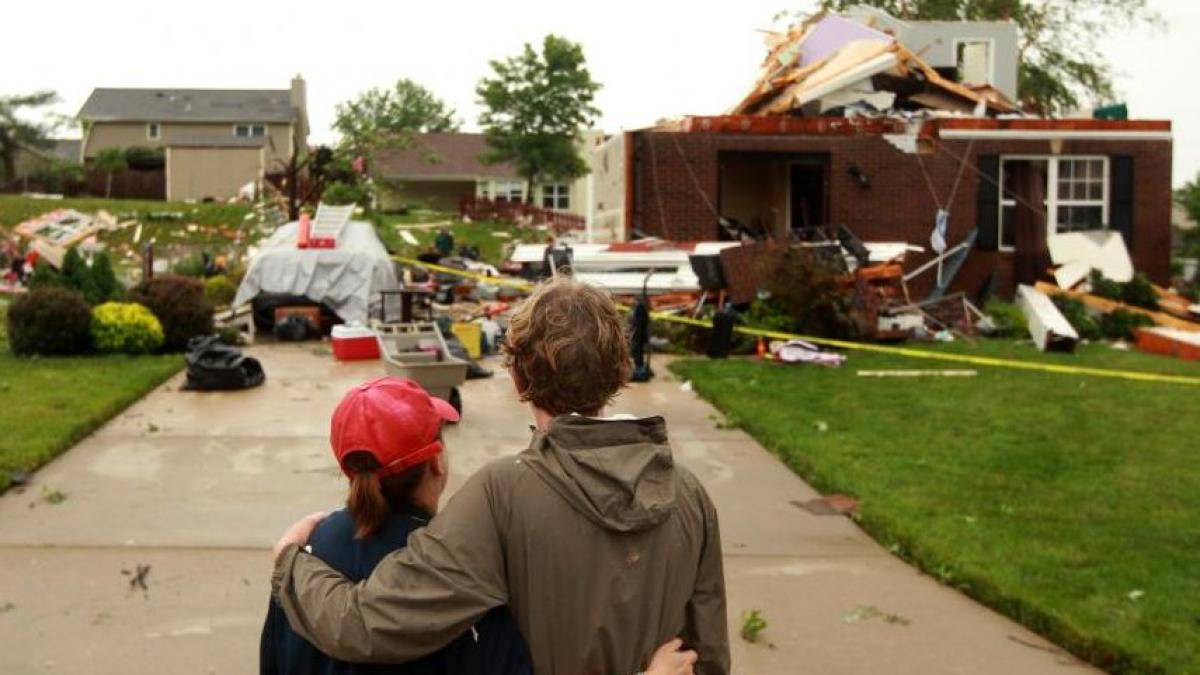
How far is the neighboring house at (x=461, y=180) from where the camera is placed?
2522 inches

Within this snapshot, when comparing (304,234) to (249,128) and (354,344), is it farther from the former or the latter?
(249,128)

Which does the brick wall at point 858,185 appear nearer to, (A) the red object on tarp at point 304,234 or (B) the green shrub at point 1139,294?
(B) the green shrub at point 1139,294

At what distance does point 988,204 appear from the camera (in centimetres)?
2495

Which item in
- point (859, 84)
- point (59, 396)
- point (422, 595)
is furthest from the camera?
point (859, 84)

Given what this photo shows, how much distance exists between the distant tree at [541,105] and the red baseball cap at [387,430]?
57.3 meters

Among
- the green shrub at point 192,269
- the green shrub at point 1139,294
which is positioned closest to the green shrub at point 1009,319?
the green shrub at point 1139,294

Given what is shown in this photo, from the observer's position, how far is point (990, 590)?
22.2 feet

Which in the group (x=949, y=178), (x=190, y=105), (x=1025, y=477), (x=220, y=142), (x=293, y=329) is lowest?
(x=1025, y=477)

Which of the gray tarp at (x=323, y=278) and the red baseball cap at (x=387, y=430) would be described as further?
the gray tarp at (x=323, y=278)

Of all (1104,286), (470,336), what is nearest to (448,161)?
(1104,286)

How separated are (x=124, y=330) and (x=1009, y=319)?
41.0 feet

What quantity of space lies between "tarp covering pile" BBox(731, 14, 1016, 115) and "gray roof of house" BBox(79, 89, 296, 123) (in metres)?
47.2

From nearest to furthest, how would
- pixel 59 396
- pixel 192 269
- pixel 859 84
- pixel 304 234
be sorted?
pixel 59 396
pixel 304 234
pixel 859 84
pixel 192 269

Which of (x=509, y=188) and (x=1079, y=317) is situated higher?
(x=509, y=188)
